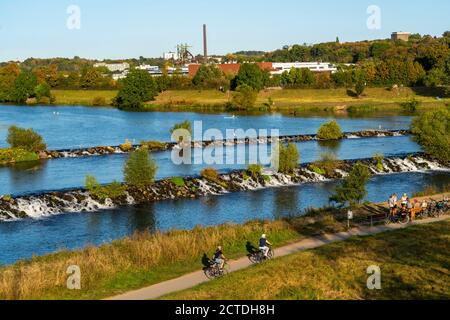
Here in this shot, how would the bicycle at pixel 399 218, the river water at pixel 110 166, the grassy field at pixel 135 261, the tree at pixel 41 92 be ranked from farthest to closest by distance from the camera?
the tree at pixel 41 92 < the river water at pixel 110 166 < the bicycle at pixel 399 218 < the grassy field at pixel 135 261

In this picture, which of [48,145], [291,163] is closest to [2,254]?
[291,163]

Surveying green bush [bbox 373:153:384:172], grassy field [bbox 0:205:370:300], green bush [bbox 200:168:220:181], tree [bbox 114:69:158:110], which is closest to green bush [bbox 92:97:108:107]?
tree [bbox 114:69:158:110]

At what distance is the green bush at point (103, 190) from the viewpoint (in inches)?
1587

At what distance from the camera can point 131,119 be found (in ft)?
306

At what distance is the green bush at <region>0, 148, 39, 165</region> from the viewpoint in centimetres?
5522

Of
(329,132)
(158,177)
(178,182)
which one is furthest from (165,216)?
(329,132)

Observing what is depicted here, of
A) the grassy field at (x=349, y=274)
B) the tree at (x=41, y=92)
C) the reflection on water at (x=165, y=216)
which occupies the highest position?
the tree at (x=41, y=92)

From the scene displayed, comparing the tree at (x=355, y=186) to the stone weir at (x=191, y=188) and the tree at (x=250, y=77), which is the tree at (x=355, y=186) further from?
the tree at (x=250, y=77)

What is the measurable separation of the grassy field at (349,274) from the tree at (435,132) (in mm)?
30087

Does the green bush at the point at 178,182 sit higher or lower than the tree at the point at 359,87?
lower

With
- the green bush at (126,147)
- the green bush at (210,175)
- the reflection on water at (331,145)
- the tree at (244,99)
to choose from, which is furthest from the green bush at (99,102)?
the green bush at (210,175)

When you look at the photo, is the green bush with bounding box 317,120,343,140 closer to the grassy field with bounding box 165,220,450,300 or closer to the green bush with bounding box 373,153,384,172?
the green bush with bounding box 373,153,384,172

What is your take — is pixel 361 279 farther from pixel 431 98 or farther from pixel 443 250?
pixel 431 98
